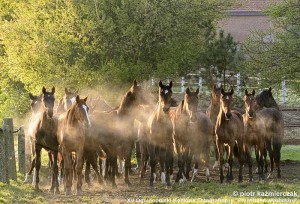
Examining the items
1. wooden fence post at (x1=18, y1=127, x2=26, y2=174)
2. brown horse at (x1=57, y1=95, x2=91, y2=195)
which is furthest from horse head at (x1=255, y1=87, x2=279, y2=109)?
brown horse at (x1=57, y1=95, x2=91, y2=195)

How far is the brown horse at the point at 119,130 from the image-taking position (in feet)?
57.5

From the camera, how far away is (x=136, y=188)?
56.2 feet

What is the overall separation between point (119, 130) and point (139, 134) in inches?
53.9

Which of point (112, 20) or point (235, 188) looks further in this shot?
point (112, 20)

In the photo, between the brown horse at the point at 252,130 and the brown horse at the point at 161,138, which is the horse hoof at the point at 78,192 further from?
the brown horse at the point at 252,130

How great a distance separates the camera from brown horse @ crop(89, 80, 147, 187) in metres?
17.5

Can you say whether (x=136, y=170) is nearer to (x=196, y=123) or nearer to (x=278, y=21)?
(x=196, y=123)

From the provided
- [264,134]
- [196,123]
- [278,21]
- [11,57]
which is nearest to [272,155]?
[264,134]

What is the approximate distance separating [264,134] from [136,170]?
15.0 feet

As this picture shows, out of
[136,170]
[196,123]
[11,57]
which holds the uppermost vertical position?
[11,57]

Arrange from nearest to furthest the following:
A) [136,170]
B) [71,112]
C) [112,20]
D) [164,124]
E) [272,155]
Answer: [71,112], [164,124], [272,155], [136,170], [112,20]

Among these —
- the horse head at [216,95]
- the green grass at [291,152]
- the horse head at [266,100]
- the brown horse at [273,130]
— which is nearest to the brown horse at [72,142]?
the brown horse at [273,130]

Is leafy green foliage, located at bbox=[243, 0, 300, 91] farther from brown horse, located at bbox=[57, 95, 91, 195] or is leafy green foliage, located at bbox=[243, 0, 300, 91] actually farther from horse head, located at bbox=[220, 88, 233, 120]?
brown horse, located at bbox=[57, 95, 91, 195]

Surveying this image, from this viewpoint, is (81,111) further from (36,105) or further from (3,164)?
(36,105)
